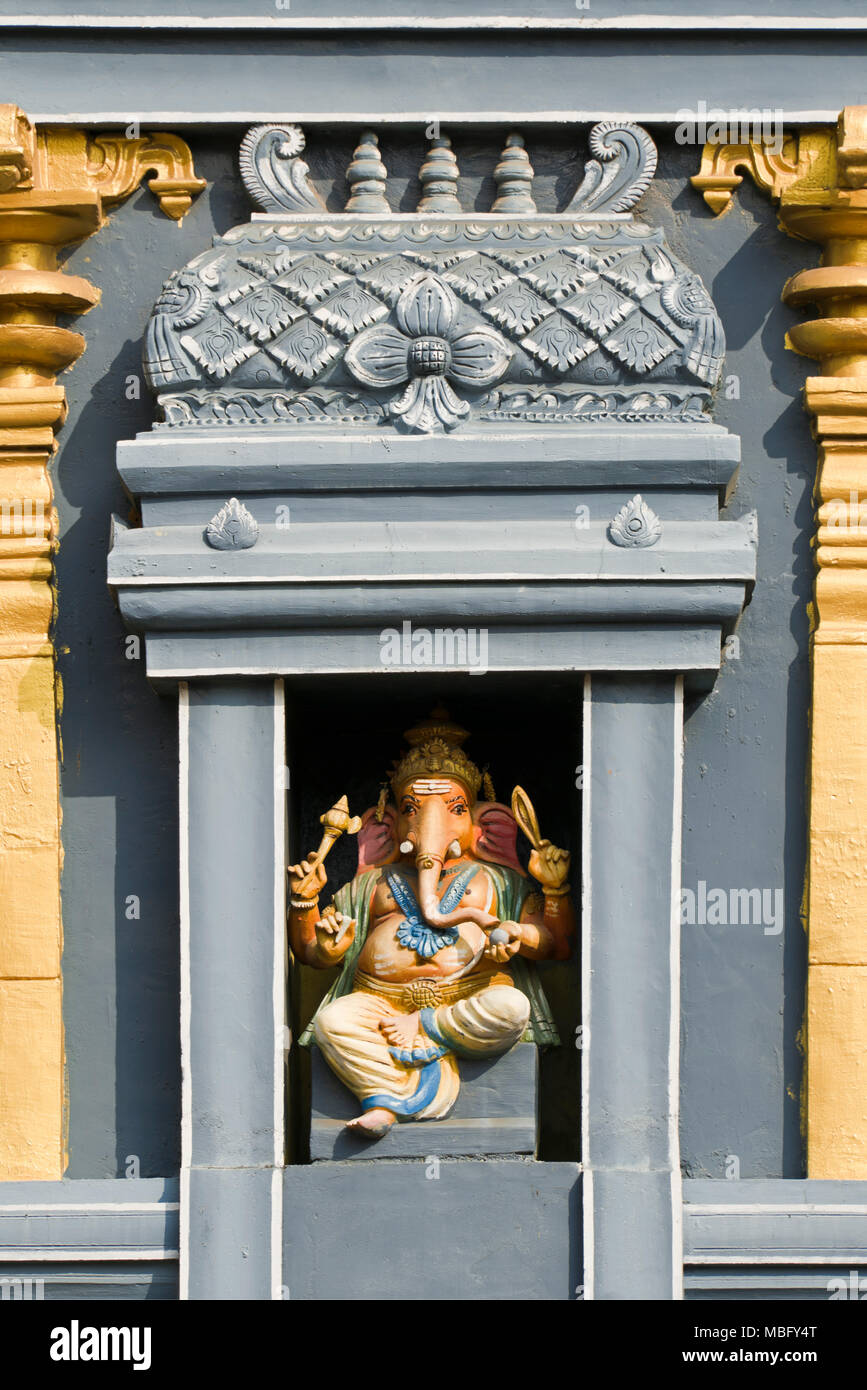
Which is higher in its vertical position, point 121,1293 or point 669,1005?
point 669,1005

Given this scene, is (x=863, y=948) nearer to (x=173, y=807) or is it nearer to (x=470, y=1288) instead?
(x=470, y=1288)

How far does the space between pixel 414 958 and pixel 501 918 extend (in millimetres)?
328

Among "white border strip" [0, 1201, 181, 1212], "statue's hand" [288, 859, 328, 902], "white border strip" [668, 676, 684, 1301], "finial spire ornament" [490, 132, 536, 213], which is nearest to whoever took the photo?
"white border strip" [668, 676, 684, 1301]

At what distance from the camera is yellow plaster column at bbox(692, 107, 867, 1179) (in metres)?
8.84

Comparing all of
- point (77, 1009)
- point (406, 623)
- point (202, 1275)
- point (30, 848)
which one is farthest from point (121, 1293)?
point (406, 623)

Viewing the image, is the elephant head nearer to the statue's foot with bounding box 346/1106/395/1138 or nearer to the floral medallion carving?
the statue's foot with bounding box 346/1106/395/1138

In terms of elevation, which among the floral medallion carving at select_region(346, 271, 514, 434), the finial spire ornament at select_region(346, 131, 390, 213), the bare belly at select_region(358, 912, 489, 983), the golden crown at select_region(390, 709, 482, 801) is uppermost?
the finial spire ornament at select_region(346, 131, 390, 213)

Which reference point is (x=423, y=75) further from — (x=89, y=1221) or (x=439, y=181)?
(x=89, y=1221)

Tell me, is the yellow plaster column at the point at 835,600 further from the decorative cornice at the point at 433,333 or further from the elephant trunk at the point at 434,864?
the elephant trunk at the point at 434,864

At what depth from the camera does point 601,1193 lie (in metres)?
8.62

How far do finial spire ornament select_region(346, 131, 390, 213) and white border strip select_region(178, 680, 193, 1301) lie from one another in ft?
5.77

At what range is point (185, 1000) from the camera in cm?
870

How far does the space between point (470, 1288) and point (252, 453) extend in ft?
9.14

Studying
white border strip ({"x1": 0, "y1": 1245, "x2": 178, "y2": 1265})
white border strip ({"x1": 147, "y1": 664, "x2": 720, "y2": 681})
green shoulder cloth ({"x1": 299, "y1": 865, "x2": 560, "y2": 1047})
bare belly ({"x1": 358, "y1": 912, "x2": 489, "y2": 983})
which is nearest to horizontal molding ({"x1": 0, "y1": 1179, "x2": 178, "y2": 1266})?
white border strip ({"x1": 0, "y1": 1245, "x2": 178, "y2": 1265})
